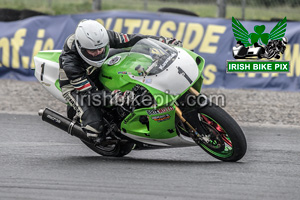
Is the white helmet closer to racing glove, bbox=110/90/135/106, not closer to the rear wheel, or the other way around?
racing glove, bbox=110/90/135/106

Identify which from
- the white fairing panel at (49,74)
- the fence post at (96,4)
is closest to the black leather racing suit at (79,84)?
the white fairing panel at (49,74)

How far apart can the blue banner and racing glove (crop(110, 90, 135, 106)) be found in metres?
6.17

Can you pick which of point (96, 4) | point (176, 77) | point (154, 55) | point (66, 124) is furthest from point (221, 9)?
point (176, 77)

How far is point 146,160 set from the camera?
246 inches

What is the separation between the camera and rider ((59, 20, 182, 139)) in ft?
18.9

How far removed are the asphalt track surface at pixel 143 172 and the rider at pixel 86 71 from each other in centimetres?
49

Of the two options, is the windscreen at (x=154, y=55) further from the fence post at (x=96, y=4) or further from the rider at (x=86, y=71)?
the fence post at (x=96, y=4)

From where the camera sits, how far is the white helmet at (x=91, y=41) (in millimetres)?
5766

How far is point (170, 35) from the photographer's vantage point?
39.7ft

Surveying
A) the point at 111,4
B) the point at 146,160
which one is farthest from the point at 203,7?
the point at 146,160

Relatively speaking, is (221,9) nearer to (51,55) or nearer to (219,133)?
(51,55)

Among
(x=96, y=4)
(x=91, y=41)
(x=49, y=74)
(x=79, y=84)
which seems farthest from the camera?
(x=96, y=4)

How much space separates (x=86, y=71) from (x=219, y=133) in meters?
1.56

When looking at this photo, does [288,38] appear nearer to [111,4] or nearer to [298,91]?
[298,91]
